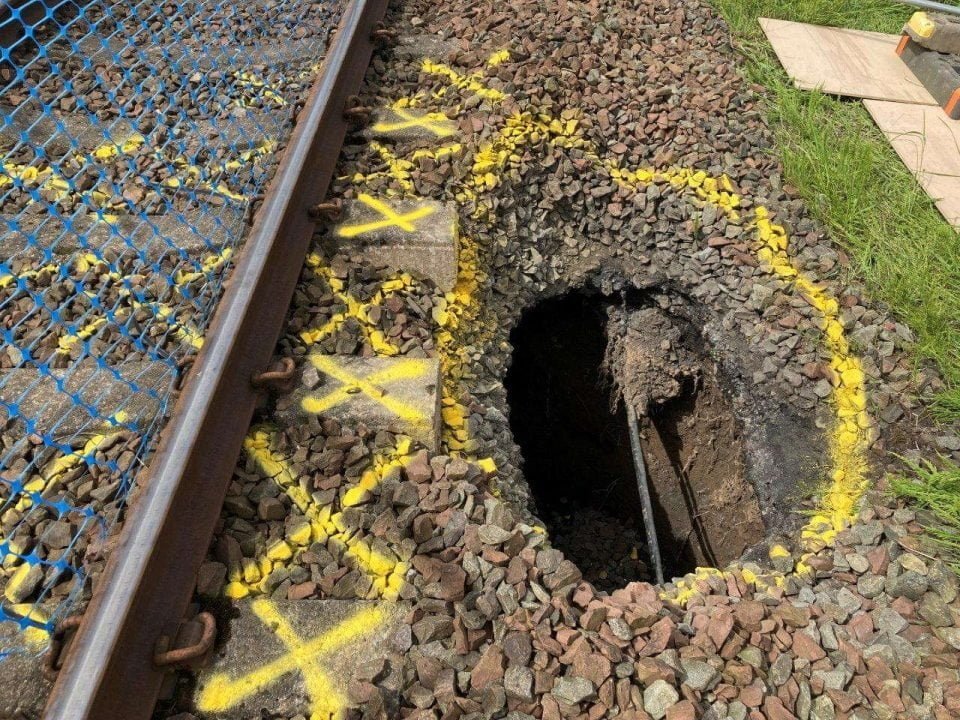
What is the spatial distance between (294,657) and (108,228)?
6.43ft

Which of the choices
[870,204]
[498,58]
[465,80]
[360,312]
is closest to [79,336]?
[360,312]

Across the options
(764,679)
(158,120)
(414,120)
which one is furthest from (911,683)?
(158,120)

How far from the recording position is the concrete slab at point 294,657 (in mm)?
1661

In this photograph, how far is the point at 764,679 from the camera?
6.27 feet

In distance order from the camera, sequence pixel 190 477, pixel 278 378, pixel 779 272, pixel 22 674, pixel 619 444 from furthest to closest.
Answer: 1. pixel 619 444
2. pixel 779 272
3. pixel 278 378
4. pixel 190 477
5. pixel 22 674

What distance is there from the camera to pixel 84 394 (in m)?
2.21

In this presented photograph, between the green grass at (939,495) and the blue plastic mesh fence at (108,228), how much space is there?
2.62m

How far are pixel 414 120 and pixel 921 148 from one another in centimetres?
265

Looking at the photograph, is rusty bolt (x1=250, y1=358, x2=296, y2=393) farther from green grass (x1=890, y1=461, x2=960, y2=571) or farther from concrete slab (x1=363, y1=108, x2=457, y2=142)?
green grass (x1=890, y1=461, x2=960, y2=571)

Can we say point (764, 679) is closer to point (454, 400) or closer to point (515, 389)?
point (454, 400)

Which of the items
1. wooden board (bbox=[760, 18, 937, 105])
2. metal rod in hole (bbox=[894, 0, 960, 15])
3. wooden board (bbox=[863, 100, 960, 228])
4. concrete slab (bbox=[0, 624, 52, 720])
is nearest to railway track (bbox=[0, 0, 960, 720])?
concrete slab (bbox=[0, 624, 52, 720])

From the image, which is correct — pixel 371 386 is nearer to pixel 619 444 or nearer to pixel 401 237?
pixel 401 237

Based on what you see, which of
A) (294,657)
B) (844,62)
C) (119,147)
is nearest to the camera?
(294,657)

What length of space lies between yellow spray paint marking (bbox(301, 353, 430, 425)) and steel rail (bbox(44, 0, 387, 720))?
187 millimetres
